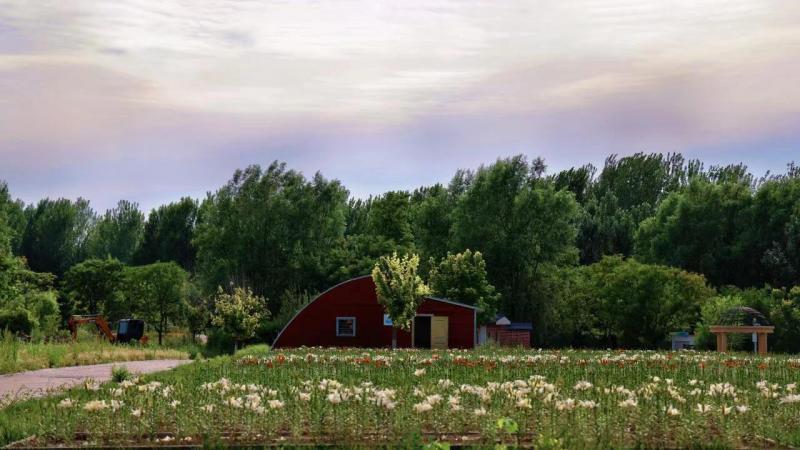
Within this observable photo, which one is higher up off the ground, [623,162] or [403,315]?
[623,162]

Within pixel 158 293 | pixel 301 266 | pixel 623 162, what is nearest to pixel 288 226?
pixel 301 266

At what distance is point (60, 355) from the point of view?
111 ft

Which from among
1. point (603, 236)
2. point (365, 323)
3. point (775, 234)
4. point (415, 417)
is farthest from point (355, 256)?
point (415, 417)

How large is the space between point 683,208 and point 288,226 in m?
28.0

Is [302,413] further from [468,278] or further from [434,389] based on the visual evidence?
[468,278]

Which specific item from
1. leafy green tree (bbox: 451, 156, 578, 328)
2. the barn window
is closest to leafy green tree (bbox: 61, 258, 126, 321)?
leafy green tree (bbox: 451, 156, 578, 328)

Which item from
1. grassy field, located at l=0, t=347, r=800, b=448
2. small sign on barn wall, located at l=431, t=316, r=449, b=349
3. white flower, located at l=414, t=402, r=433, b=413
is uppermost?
small sign on barn wall, located at l=431, t=316, r=449, b=349

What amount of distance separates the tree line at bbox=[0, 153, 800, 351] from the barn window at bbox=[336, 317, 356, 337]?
196 inches

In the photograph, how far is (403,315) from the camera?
43469 millimetres

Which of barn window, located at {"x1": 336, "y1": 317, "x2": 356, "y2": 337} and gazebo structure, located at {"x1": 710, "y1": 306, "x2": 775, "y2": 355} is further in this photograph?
barn window, located at {"x1": 336, "y1": 317, "x2": 356, "y2": 337}

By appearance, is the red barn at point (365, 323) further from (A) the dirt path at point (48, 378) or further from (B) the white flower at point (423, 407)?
(B) the white flower at point (423, 407)

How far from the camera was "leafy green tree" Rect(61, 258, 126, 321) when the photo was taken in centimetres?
6919

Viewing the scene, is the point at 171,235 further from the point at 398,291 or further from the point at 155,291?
the point at 398,291

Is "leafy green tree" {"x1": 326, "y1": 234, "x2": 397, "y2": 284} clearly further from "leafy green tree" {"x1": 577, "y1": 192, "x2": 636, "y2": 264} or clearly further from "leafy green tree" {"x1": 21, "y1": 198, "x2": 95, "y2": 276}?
"leafy green tree" {"x1": 21, "y1": 198, "x2": 95, "y2": 276}
